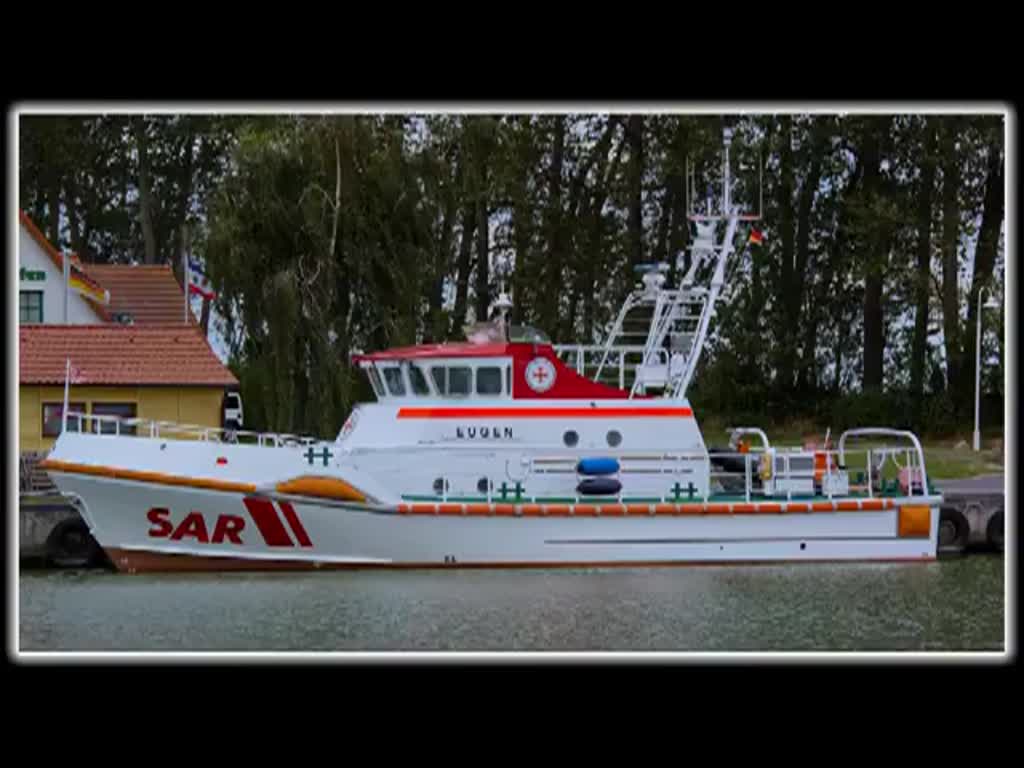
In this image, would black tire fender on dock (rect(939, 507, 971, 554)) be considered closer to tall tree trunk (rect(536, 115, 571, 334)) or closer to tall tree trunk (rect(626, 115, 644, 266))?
tall tree trunk (rect(536, 115, 571, 334))

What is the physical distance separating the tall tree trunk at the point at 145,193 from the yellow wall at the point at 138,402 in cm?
406

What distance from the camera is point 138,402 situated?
86.7 feet

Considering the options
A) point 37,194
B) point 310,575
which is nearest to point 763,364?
point 310,575

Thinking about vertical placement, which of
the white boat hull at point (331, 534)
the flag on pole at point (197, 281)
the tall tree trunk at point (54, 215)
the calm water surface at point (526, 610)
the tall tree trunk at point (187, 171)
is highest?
the tall tree trunk at point (187, 171)

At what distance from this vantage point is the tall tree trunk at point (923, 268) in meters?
26.4

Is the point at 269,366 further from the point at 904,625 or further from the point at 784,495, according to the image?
the point at 904,625

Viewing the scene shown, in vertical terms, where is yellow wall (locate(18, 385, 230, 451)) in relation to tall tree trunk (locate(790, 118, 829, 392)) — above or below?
below

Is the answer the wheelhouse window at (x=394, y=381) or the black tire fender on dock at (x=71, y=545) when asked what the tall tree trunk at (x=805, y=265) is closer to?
the wheelhouse window at (x=394, y=381)

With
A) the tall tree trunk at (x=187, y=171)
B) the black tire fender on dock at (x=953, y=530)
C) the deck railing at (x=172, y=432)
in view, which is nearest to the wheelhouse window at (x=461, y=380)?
the deck railing at (x=172, y=432)

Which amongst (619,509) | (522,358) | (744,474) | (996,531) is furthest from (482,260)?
(996,531)

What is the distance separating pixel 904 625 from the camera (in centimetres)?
1911

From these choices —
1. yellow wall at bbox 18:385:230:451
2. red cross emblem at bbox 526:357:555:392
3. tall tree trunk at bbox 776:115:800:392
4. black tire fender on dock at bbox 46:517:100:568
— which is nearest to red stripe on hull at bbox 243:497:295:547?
black tire fender on dock at bbox 46:517:100:568

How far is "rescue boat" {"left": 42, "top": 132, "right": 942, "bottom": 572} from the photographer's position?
22.5m

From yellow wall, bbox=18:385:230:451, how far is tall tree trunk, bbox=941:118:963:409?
10.3 metres
